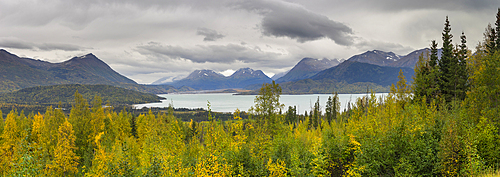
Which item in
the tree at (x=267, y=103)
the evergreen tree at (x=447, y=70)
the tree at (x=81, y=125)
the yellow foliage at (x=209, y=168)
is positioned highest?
the evergreen tree at (x=447, y=70)

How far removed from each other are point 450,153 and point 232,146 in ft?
30.4

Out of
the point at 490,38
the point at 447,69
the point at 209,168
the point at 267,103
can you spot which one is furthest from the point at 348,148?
the point at 490,38

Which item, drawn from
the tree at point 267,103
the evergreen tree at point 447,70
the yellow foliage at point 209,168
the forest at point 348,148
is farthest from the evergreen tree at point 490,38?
the yellow foliage at point 209,168

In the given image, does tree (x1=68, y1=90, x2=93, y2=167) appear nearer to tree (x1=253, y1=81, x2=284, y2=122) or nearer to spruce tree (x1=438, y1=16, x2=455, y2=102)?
tree (x1=253, y1=81, x2=284, y2=122)

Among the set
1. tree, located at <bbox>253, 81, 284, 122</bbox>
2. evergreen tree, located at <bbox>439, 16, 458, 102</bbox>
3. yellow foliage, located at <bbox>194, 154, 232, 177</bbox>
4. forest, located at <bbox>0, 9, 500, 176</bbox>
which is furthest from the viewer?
evergreen tree, located at <bbox>439, 16, 458, 102</bbox>

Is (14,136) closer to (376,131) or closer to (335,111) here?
(376,131)

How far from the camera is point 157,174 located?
32.3ft

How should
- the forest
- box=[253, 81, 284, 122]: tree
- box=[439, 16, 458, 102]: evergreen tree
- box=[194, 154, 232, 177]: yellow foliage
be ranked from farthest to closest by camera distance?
box=[439, 16, 458, 102]: evergreen tree → box=[253, 81, 284, 122]: tree → the forest → box=[194, 154, 232, 177]: yellow foliage

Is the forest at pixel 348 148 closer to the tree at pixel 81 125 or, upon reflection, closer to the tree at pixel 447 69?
the tree at pixel 447 69

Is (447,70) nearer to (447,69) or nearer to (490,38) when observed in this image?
(447,69)

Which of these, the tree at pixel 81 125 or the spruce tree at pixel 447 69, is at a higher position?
the spruce tree at pixel 447 69

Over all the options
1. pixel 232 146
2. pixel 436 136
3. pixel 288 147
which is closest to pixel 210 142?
pixel 232 146

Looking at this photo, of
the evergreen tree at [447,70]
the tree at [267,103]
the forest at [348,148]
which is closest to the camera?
the forest at [348,148]

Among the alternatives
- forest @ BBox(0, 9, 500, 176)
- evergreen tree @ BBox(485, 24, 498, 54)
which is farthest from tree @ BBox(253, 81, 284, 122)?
evergreen tree @ BBox(485, 24, 498, 54)
